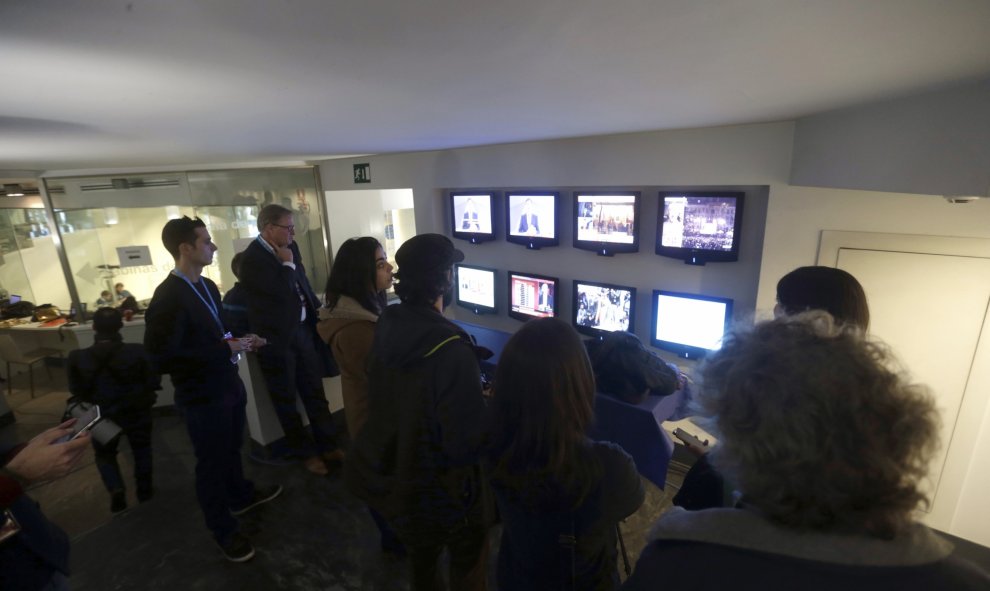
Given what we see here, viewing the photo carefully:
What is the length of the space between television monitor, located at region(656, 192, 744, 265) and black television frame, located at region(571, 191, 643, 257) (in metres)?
0.16

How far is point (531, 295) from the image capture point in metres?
3.57

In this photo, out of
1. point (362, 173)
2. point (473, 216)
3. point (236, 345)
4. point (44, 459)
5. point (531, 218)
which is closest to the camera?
point (44, 459)

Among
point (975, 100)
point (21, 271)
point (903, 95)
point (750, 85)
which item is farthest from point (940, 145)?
point (21, 271)

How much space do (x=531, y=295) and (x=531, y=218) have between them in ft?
2.08

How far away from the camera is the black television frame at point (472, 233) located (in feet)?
11.8

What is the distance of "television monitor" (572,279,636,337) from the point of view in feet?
9.90

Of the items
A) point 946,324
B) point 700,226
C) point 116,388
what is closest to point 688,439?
point 700,226

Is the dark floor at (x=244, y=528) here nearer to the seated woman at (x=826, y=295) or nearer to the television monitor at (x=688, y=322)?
the television monitor at (x=688, y=322)

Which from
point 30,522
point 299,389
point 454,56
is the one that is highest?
point 454,56

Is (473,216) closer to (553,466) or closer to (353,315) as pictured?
(353,315)

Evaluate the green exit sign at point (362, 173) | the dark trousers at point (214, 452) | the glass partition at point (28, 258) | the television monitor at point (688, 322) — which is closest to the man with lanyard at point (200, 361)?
the dark trousers at point (214, 452)

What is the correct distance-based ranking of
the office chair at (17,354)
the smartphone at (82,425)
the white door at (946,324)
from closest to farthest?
1. the smartphone at (82,425)
2. the white door at (946,324)
3. the office chair at (17,354)

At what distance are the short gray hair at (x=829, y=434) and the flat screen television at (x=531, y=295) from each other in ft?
8.63

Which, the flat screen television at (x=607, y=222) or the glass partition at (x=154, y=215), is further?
the glass partition at (x=154, y=215)
